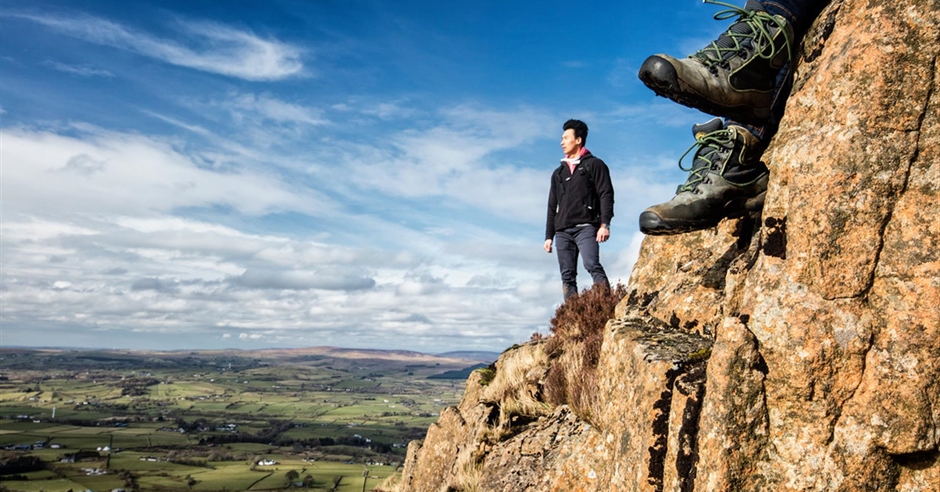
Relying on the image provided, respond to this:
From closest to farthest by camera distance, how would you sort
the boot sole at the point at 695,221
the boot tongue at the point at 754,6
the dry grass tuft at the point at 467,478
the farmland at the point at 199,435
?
the boot tongue at the point at 754,6, the boot sole at the point at 695,221, the dry grass tuft at the point at 467,478, the farmland at the point at 199,435

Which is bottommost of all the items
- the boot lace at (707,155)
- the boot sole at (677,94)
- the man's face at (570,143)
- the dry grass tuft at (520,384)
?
the dry grass tuft at (520,384)

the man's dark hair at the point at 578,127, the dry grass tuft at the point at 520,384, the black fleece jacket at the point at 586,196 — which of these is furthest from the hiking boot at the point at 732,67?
the man's dark hair at the point at 578,127

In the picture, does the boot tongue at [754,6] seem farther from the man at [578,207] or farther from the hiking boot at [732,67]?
the man at [578,207]

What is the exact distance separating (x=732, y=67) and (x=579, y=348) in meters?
4.12

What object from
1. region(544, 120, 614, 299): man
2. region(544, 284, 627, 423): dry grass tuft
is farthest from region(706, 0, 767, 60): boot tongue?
region(544, 120, 614, 299): man

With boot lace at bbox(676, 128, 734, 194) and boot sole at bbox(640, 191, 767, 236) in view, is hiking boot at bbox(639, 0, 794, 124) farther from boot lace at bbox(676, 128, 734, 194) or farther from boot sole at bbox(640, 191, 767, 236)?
boot sole at bbox(640, 191, 767, 236)

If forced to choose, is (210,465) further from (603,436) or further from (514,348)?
(603,436)

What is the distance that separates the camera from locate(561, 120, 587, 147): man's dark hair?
10445 mm

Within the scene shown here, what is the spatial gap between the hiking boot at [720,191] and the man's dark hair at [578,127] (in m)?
5.46

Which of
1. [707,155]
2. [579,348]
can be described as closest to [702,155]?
[707,155]

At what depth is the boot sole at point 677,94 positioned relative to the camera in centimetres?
466

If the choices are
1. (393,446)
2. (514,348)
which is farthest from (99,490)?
(514,348)

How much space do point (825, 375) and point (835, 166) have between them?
141cm

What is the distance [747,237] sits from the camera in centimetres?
568
